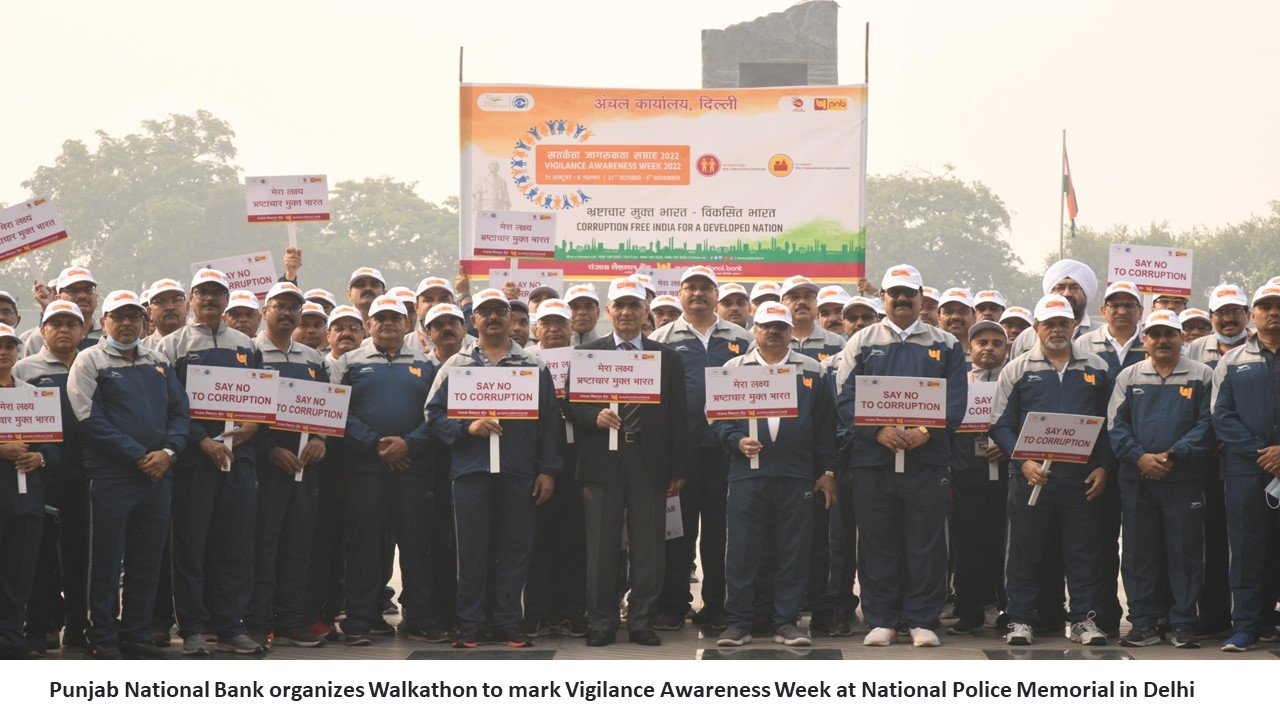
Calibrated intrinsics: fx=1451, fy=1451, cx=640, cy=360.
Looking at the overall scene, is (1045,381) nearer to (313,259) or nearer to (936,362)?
(936,362)

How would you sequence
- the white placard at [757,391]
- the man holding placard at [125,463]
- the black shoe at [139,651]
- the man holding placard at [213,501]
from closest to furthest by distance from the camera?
the man holding placard at [125,463]
the black shoe at [139,651]
the man holding placard at [213,501]
the white placard at [757,391]

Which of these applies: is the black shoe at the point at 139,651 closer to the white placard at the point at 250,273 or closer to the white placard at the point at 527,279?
the white placard at the point at 250,273

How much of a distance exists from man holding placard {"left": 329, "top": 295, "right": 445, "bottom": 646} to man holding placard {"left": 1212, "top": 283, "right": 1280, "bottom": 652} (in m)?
5.14

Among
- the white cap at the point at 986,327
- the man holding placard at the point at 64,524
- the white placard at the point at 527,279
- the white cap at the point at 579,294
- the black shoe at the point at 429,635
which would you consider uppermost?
the white placard at the point at 527,279

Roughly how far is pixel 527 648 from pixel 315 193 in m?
5.42

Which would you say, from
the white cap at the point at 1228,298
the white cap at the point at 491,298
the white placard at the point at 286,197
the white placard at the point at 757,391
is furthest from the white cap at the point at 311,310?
the white cap at the point at 1228,298

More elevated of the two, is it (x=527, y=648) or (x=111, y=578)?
(x=111, y=578)

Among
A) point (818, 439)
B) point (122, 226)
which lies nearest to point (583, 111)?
point (818, 439)

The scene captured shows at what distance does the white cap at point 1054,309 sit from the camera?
9562mm

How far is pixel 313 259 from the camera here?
77.2 metres

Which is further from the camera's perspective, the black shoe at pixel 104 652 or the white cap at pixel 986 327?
the white cap at pixel 986 327

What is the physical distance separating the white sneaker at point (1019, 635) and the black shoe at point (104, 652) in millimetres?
5575

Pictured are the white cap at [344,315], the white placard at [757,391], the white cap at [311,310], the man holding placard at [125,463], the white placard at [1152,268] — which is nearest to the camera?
the man holding placard at [125,463]
